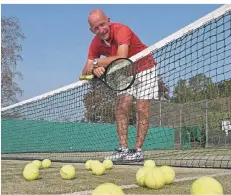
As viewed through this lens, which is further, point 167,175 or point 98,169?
point 98,169

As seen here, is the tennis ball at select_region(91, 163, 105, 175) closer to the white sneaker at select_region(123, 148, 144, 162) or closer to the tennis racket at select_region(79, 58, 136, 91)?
the white sneaker at select_region(123, 148, 144, 162)

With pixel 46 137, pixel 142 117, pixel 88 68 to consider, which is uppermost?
pixel 88 68

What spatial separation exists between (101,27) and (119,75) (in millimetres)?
606

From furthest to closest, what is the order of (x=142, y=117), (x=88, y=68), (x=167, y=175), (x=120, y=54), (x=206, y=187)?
(x=88, y=68) → (x=142, y=117) → (x=120, y=54) → (x=167, y=175) → (x=206, y=187)

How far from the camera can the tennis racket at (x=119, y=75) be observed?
14.8ft

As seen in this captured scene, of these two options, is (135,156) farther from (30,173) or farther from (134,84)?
(30,173)

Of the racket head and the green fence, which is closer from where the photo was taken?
the racket head

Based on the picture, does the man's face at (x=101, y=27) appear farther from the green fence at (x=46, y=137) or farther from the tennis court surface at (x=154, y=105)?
the green fence at (x=46, y=137)

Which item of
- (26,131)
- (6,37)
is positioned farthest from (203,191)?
(6,37)

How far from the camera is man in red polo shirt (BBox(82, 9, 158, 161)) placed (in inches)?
179

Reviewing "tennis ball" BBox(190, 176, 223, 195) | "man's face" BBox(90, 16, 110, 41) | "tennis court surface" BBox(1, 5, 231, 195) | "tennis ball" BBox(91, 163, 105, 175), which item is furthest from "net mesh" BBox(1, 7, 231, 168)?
"tennis ball" BBox(190, 176, 223, 195)

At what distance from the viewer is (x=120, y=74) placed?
4.69 m

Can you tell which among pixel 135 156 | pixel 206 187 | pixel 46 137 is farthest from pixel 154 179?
pixel 46 137

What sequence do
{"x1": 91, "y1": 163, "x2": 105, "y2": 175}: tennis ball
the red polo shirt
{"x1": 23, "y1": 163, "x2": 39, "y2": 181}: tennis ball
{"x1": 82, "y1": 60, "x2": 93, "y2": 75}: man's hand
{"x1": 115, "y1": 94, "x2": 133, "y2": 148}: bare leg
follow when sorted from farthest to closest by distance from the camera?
{"x1": 82, "y1": 60, "x2": 93, "y2": 75}: man's hand < {"x1": 115, "y1": 94, "x2": 133, "y2": 148}: bare leg < the red polo shirt < {"x1": 91, "y1": 163, "x2": 105, "y2": 175}: tennis ball < {"x1": 23, "y1": 163, "x2": 39, "y2": 181}: tennis ball
